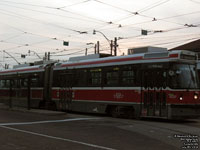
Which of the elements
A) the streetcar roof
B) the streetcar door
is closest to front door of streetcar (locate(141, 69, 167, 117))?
the streetcar roof

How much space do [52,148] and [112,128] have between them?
4239mm

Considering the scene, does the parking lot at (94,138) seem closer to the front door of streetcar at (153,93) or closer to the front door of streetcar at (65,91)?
the front door of streetcar at (153,93)

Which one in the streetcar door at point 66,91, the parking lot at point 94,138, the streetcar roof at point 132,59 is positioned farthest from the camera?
the streetcar door at point 66,91

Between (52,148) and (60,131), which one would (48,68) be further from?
(52,148)

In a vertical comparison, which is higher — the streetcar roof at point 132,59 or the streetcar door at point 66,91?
the streetcar roof at point 132,59

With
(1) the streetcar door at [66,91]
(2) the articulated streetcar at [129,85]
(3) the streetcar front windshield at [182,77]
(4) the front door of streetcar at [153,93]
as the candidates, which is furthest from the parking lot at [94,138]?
(1) the streetcar door at [66,91]

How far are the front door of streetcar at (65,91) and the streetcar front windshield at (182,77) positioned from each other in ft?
23.3

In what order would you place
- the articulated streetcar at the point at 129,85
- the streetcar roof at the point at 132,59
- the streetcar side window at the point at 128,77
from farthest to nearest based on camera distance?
the streetcar side window at the point at 128,77 < the streetcar roof at the point at 132,59 < the articulated streetcar at the point at 129,85

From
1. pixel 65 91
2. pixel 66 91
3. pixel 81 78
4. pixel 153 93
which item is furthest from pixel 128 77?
pixel 65 91

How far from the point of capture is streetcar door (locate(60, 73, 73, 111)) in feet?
63.0

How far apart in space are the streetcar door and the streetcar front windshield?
23.3ft

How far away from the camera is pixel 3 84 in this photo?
26500 millimetres

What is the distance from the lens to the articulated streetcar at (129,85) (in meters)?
13.9

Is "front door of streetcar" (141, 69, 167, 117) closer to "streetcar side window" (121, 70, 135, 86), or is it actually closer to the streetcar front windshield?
the streetcar front windshield
